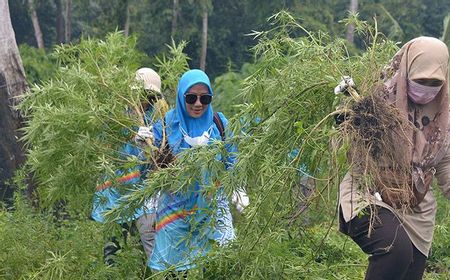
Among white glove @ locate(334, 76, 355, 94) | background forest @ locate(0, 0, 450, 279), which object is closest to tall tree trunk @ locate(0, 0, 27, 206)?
background forest @ locate(0, 0, 450, 279)

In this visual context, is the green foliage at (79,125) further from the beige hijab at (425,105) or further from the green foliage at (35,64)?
the green foliage at (35,64)

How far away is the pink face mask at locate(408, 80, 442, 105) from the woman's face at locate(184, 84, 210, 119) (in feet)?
4.85

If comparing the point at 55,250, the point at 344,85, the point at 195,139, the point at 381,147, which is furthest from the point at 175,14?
the point at 381,147

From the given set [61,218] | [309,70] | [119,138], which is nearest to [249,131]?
[309,70]

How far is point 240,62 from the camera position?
3050 centimetres

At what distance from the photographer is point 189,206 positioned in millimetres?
5051

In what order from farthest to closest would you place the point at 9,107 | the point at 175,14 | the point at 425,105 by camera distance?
the point at 175,14 → the point at 9,107 → the point at 425,105

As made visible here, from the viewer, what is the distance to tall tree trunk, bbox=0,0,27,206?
8.27 meters

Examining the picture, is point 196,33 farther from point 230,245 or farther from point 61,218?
point 230,245

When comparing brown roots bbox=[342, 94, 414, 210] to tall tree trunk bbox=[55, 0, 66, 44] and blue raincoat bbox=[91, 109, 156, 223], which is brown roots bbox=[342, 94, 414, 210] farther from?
tall tree trunk bbox=[55, 0, 66, 44]

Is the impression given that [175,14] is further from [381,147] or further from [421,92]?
[381,147]

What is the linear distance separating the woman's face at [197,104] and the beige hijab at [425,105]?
51.9 inches

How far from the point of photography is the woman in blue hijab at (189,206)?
4.72m

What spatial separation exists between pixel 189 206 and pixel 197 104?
603 mm
